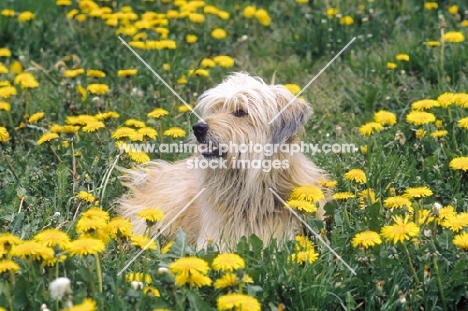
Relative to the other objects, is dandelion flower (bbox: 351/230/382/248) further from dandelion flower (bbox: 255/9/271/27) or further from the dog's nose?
dandelion flower (bbox: 255/9/271/27)

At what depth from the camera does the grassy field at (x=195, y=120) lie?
349 cm

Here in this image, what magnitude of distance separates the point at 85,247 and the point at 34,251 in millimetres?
190

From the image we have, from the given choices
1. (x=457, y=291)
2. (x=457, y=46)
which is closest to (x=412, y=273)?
(x=457, y=291)

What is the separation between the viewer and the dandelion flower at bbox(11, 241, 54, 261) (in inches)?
128

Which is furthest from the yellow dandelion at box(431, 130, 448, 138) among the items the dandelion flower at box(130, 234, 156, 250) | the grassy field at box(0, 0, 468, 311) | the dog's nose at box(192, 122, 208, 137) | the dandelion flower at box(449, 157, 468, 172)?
the dandelion flower at box(130, 234, 156, 250)

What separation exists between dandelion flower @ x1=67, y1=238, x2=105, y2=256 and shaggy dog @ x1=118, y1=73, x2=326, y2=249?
3.73 ft

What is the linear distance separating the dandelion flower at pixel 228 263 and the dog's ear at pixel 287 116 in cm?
125

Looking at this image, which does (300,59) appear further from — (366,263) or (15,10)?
(366,263)

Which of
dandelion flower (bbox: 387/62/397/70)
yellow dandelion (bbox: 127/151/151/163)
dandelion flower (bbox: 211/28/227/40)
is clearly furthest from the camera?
dandelion flower (bbox: 211/28/227/40)

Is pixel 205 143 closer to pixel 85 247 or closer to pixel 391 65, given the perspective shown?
pixel 85 247

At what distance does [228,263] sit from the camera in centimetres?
340

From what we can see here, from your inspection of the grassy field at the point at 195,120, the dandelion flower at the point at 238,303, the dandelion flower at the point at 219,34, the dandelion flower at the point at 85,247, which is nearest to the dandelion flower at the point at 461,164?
the grassy field at the point at 195,120

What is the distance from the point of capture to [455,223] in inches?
145

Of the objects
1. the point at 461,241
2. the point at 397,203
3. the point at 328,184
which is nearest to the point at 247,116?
the point at 328,184
